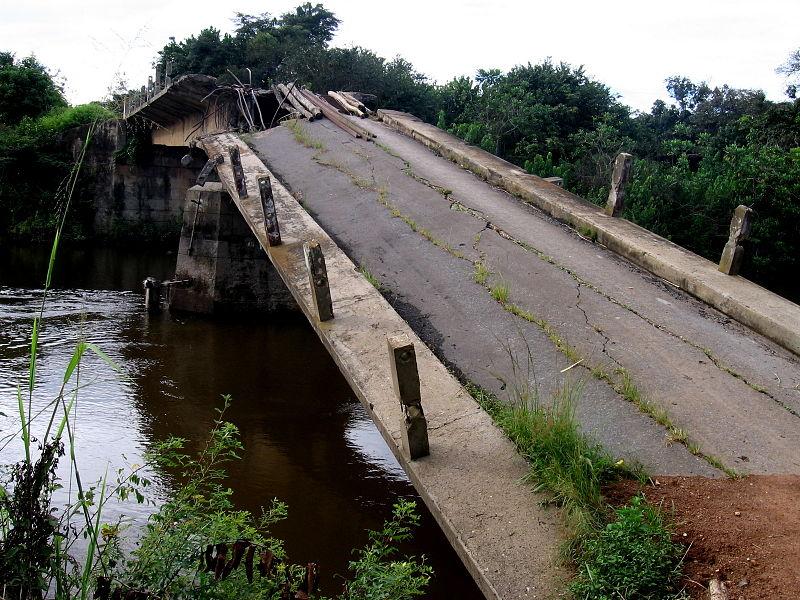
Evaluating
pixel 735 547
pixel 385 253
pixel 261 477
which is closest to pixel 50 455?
pixel 735 547

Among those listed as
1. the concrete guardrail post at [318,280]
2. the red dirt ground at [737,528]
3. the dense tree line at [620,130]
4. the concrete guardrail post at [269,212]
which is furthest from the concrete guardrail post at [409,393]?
the dense tree line at [620,130]

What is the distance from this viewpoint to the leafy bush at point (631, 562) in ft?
10.7

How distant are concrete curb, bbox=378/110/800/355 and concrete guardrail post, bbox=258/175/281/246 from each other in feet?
11.7

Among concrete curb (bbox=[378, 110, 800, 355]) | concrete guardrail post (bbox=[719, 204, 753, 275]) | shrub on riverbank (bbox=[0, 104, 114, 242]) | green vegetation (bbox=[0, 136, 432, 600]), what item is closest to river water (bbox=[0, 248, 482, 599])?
green vegetation (bbox=[0, 136, 432, 600])

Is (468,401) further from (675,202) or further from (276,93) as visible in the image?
(276,93)

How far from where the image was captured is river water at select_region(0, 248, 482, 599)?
6.56 metres

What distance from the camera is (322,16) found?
35.8m

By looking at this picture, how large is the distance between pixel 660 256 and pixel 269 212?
411 cm

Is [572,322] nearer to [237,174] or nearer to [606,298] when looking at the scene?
[606,298]

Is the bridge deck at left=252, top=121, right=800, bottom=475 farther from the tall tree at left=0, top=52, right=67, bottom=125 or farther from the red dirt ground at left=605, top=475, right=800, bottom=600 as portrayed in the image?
the tall tree at left=0, top=52, right=67, bottom=125

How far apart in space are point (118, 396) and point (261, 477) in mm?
2908

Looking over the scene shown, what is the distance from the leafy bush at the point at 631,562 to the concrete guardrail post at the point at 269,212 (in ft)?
16.9

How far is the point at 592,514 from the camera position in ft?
12.3

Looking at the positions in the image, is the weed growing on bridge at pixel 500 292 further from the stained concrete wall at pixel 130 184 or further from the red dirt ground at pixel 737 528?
the stained concrete wall at pixel 130 184
